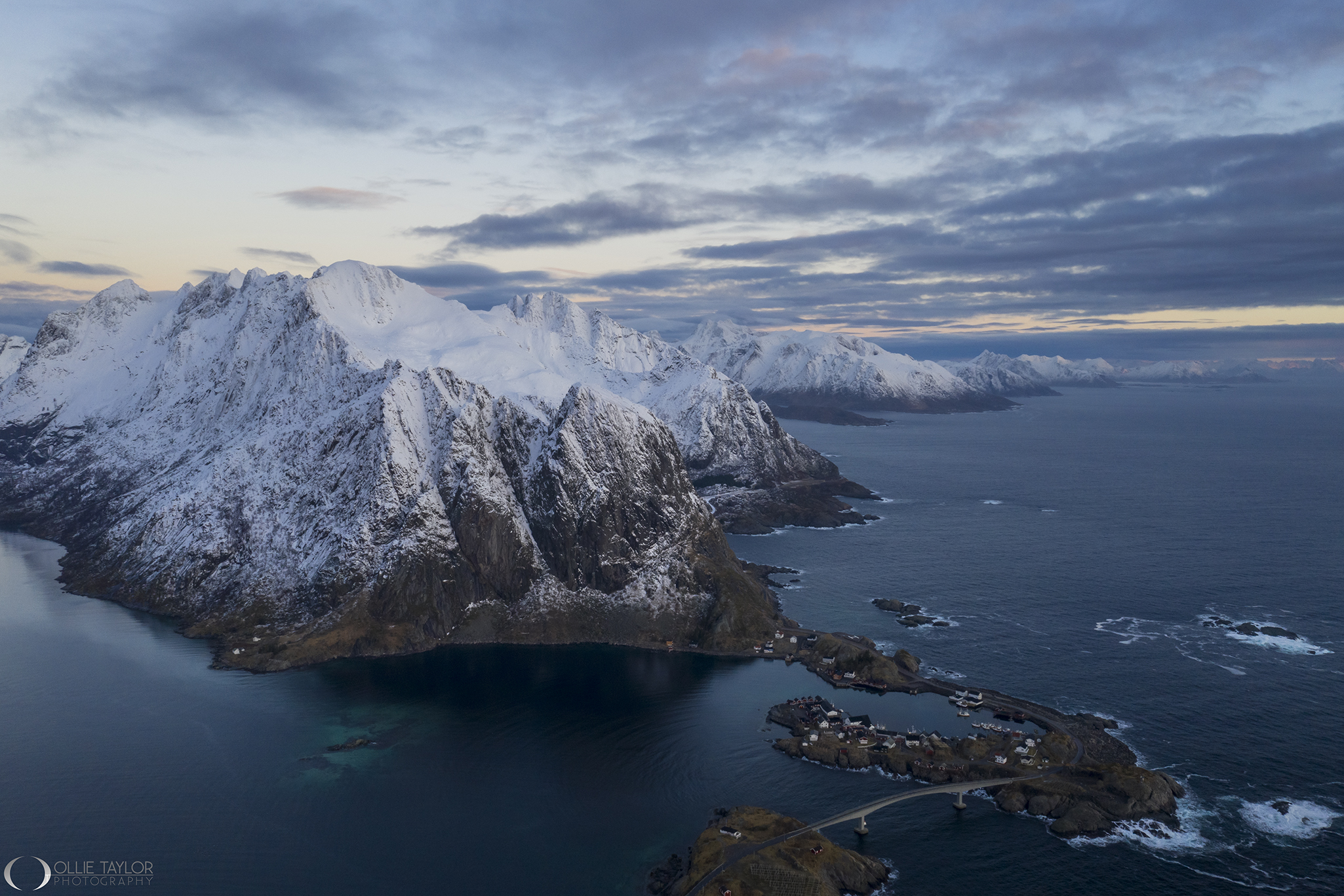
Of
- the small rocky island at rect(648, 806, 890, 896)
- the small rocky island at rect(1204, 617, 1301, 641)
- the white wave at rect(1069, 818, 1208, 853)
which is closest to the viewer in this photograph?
the small rocky island at rect(648, 806, 890, 896)

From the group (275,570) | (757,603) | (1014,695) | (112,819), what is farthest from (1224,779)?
(275,570)

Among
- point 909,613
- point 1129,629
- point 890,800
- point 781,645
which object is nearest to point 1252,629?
point 1129,629

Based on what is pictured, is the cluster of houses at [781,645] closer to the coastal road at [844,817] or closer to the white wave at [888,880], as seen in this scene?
the coastal road at [844,817]

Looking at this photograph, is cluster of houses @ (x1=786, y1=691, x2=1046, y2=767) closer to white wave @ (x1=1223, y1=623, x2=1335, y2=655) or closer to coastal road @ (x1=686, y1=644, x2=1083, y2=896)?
coastal road @ (x1=686, y1=644, x2=1083, y2=896)

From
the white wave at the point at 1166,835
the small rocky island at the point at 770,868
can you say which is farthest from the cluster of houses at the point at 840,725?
the white wave at the point at 1166,835

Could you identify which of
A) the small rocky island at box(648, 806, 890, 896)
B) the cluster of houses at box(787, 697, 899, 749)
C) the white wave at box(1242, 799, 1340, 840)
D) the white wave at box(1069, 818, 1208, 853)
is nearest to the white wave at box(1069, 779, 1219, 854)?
the white wave at box(1069, 818, 1208, 853)

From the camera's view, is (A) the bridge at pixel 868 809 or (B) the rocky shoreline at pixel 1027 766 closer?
(A) the bridge at pixel 868 809
